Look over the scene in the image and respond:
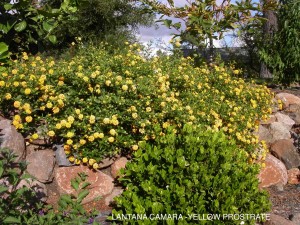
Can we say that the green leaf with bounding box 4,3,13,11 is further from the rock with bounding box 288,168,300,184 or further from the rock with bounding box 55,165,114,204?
the rock with bounding box 288,168,300,184

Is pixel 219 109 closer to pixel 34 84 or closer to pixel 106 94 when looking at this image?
pixel 106 94

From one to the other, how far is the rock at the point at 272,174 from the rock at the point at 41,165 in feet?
8.92

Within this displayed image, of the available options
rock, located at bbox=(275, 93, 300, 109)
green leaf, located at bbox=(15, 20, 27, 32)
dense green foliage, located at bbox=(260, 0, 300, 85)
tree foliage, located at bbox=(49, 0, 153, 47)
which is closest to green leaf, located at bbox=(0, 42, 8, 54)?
green leaf, located at bbox=(15, 20, 27, 32)

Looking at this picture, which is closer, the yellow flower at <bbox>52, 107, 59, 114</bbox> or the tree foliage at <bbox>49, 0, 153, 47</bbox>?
the yellow flower at <bbox>52, 107, 59, 114</bbox>

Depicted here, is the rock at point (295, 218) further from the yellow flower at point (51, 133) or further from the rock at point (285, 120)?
the rock at point (285, 120)

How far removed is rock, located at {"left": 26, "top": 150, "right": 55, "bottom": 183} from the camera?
4406 mm

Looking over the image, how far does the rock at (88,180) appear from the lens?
449 cm

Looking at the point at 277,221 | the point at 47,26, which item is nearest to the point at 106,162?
the point at 47,26

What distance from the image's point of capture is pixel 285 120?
747cm

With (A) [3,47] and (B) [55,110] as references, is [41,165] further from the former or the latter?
(A) [3,47]

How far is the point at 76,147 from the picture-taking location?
4.41m

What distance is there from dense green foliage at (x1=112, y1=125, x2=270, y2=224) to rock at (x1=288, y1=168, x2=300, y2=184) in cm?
237

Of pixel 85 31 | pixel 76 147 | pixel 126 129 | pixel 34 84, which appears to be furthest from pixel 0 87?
pixel 85 31

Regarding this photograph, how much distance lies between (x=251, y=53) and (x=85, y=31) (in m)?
6.06
